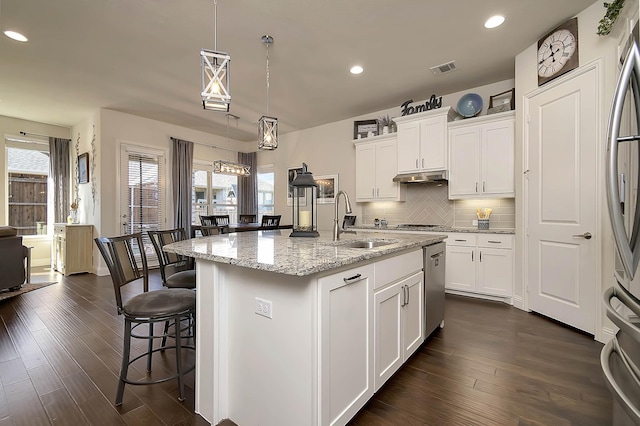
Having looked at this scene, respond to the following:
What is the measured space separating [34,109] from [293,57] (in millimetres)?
5037

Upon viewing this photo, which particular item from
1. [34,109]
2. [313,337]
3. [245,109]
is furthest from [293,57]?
[34,109]

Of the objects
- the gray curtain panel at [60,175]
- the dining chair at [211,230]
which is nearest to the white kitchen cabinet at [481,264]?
the dining chair at [211,230]

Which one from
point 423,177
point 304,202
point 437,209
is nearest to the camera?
point 304,202

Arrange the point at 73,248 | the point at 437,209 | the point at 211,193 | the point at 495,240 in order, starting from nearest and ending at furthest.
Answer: the point at 495,240 → the point at 437,209 → the point at 73,248 → the point at 211,193

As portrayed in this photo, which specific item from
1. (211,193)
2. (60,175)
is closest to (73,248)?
(60,175)

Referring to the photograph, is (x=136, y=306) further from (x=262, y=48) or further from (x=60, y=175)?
(x=60, y=175)

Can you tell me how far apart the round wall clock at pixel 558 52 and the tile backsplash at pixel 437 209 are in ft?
5.26

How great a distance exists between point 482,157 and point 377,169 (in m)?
1.61

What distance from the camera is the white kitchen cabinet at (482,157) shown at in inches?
142

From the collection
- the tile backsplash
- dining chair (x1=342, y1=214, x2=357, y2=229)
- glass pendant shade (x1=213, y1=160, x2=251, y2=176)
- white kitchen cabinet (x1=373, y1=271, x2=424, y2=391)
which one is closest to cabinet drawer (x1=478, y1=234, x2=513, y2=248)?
the tile backsplash

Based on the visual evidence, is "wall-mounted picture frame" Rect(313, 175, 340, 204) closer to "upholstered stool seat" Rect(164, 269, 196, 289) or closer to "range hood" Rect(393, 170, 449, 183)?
"range hood" Rect(393, 170, 449, 183)

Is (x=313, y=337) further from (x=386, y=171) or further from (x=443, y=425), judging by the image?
(x=386, y=171)

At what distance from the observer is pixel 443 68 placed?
361 centimetres

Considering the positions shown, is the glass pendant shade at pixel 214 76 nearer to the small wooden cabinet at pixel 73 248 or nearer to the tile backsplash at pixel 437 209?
the tile backsplash at pixel 437 209
